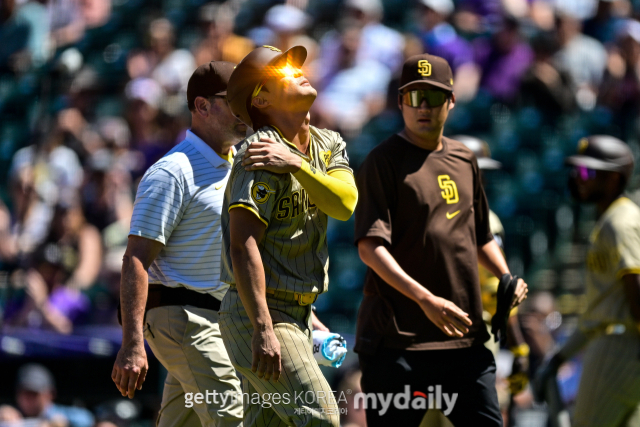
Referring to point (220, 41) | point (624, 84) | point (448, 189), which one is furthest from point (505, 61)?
Answer: point (448, 189)

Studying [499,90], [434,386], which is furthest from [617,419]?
[499,90]

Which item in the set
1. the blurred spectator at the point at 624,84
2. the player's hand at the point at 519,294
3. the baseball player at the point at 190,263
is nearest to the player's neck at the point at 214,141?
the baseball player at the point at 190,263

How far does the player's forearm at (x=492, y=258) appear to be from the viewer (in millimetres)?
4398

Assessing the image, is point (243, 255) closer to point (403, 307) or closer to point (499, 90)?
point (403, 307)

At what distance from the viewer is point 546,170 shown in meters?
8.49

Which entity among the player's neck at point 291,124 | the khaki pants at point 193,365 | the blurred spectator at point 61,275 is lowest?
the blurred spectator at point 61,275

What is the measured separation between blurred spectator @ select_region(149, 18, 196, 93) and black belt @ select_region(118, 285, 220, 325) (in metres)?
6.35

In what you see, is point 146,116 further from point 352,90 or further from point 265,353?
point 265,353

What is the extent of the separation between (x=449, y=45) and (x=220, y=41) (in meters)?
2.76

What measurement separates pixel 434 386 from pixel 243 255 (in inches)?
55.3

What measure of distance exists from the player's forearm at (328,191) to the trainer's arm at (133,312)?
94 centimetres

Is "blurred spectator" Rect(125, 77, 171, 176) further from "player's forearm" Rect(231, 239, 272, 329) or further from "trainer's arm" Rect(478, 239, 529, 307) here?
"player's forearm" Rect(231, 239, 272, 329)

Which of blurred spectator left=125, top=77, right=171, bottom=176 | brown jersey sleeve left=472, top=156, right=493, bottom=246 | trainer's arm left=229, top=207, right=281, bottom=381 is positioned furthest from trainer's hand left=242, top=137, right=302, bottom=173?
blurred spectator left=125, top=77, right=171, bottom=176

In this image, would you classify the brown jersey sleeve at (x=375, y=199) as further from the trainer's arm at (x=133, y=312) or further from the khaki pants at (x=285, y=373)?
the trainer's arm at (x=133, y=312)
